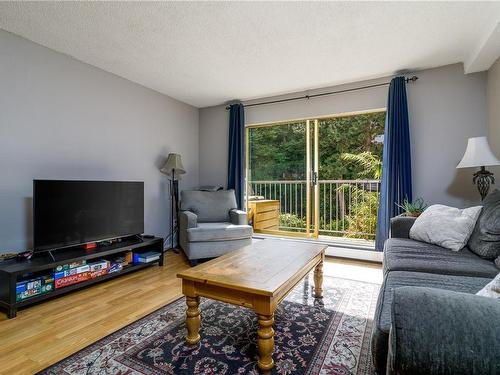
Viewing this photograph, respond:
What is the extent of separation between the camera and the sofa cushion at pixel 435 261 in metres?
1.63

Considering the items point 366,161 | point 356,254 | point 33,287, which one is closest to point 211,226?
point 33,287

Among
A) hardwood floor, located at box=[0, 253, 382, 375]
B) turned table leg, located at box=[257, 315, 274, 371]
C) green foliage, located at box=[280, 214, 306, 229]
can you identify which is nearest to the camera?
turned table leg, located at box=[257, 315, 274, 371]

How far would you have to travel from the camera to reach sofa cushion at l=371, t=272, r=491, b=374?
99 cm

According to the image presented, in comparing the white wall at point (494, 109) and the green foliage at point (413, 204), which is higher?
the white wall at point (494, 109)

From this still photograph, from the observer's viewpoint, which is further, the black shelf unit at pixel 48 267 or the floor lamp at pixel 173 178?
the floor lamp at pixel 173 178

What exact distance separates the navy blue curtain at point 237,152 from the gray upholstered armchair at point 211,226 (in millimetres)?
261

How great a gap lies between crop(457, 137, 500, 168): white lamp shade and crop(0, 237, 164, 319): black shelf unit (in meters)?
3.34

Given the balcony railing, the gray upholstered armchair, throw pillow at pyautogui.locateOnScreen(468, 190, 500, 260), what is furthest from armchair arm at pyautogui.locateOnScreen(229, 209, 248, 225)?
throw pillow at pyautogui.locateOnScreen(468, 190, 500, 260)

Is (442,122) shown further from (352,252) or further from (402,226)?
(352,252)

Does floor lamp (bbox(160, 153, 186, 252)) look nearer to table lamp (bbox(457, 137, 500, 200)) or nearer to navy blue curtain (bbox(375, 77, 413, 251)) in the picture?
navy blue curtain (bbox(375, 77, 413, 251))

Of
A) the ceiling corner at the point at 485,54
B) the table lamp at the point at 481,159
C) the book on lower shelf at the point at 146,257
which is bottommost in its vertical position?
the book on lower shelf at the point at 146,257

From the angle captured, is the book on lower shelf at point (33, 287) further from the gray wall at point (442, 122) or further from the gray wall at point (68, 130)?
the gray wall at point (442, 122)

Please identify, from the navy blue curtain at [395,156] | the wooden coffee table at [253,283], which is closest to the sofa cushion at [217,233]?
the wooden coffee table at [253,283]

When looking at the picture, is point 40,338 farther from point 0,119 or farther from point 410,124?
point 410,124
